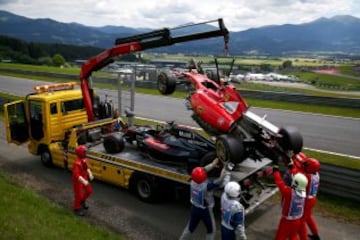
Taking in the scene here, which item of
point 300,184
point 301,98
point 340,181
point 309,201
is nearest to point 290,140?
point 300,184

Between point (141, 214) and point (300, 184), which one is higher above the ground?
point (300, 184)

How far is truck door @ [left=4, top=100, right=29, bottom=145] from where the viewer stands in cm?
1356

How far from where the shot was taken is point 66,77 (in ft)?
137

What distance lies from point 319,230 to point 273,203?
5.24 feet

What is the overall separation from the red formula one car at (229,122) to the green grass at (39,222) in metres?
3.05

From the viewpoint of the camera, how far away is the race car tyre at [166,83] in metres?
10.1

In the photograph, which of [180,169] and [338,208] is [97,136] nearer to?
[180,169]

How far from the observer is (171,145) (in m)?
10.1

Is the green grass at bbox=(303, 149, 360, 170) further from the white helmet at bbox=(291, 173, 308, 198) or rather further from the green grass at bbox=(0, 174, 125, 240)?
the green grass at bbox=(0, 174, 125, 240)

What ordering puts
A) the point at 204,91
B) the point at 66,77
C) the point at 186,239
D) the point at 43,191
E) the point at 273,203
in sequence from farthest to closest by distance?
the point at 66,77 → the point at 43,191 → the point at 273,203 → the point at 204,91 → the point at 186,239

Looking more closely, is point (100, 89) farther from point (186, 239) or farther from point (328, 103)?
point (186, 239)

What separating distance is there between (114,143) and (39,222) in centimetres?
326

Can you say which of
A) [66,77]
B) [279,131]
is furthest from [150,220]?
[66,77]

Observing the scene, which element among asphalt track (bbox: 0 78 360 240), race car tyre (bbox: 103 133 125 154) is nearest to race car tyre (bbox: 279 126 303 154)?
asphalt track (bbox: 0 78 360 240)
